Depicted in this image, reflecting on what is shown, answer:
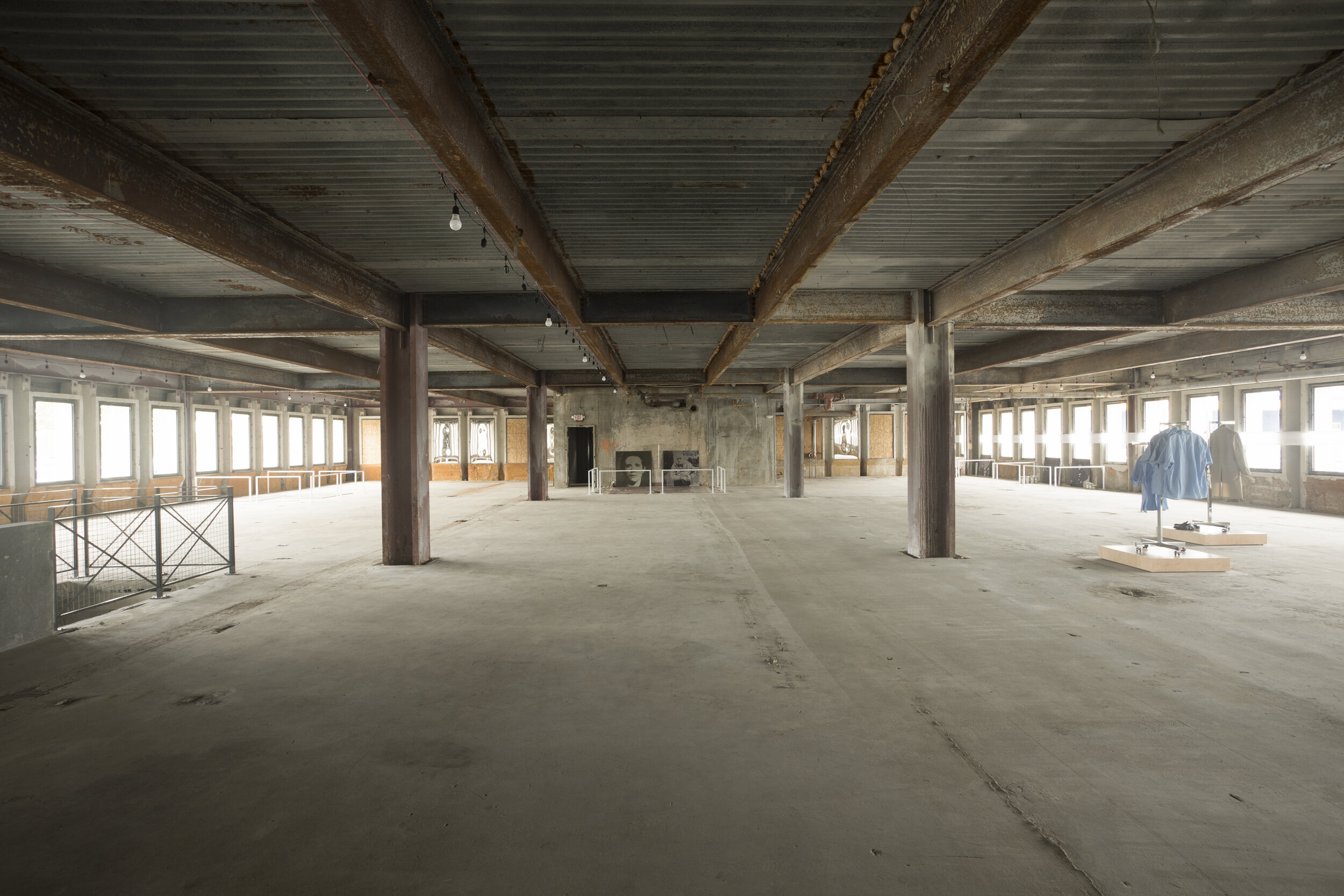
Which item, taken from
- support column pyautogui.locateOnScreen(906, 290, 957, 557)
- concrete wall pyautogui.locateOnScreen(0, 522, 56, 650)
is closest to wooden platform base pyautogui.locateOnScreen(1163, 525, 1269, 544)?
support column pyautogui.locateOnScreen(906, 290, 957, 557)

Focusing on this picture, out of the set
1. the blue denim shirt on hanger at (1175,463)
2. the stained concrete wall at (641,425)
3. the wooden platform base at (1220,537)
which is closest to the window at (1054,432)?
the stained concrete wall at (641,425)

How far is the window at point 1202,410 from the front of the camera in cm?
1894

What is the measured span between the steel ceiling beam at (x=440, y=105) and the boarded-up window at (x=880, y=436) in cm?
3014

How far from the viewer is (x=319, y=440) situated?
28.8 metres

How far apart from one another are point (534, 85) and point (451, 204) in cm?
240

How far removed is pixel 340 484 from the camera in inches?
1069

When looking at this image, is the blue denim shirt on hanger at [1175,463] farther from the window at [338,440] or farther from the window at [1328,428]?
the window at [338,440]

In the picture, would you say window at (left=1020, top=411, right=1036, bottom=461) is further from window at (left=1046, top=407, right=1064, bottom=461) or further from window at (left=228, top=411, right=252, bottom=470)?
window at (left=228, top=411, right=252, bottom=470)

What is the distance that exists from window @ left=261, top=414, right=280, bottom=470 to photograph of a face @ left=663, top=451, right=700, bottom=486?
16.5 metres

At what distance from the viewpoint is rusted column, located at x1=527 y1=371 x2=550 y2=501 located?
19422mm

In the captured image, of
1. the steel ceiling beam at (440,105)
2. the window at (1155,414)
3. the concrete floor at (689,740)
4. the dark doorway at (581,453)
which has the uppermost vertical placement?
the steel ceiling beam at (440,105)

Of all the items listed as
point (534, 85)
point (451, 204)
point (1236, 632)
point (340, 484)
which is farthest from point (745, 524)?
point (340, 484)

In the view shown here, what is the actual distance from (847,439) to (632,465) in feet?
64.5

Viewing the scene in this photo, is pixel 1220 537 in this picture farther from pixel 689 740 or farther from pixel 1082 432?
pixel 1082 432
